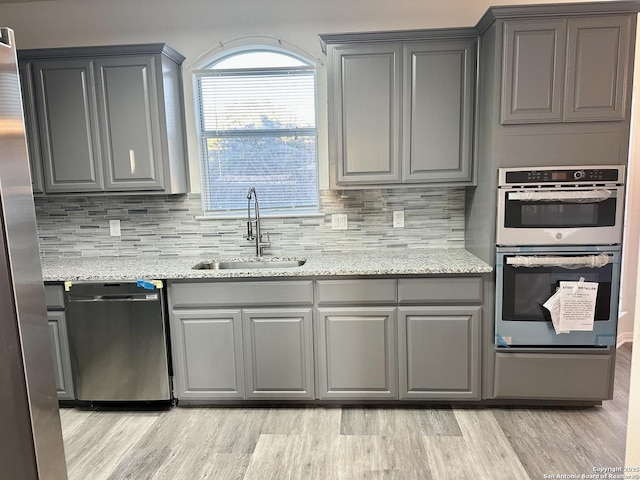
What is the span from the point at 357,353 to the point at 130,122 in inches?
81.3

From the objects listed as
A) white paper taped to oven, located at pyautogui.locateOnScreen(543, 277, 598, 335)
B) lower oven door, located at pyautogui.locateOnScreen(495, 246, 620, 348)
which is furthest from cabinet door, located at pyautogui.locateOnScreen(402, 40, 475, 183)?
white paper taped to oven, located at pyautogui.locateOnScreen(543, 277, 598, 335)

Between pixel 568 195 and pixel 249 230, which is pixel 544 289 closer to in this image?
pixel 568 195

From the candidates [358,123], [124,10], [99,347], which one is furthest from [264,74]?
[99,347]

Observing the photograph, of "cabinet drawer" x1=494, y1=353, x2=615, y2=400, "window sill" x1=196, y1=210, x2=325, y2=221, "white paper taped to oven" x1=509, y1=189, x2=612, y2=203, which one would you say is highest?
"white paper taped to oven" x1=509, y1=189, x2=612, y2=203

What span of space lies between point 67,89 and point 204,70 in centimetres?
89

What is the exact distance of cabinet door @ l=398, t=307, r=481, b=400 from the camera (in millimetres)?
2467

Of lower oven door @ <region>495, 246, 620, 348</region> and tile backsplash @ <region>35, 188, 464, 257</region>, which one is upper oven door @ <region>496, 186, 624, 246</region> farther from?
tile backsplash @ <region>35, 188, 464, 257</region>

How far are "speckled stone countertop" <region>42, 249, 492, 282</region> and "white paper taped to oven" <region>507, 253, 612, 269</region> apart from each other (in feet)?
0.65

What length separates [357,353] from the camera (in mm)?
2520

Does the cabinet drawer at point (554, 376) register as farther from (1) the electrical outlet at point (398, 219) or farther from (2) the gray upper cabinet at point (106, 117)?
(2) the gray upper cabinet at point (106, 117)

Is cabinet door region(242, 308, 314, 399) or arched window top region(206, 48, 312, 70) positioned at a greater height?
arched window top region(206, 48, 312, 70)

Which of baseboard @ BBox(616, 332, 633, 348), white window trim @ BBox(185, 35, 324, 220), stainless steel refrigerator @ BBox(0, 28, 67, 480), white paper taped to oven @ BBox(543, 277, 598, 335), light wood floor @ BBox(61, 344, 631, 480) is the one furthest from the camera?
baseboard @ BBox(616, 332, 633, 348)

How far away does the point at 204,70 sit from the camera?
2977mm

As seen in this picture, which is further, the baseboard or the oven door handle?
the baseboard
